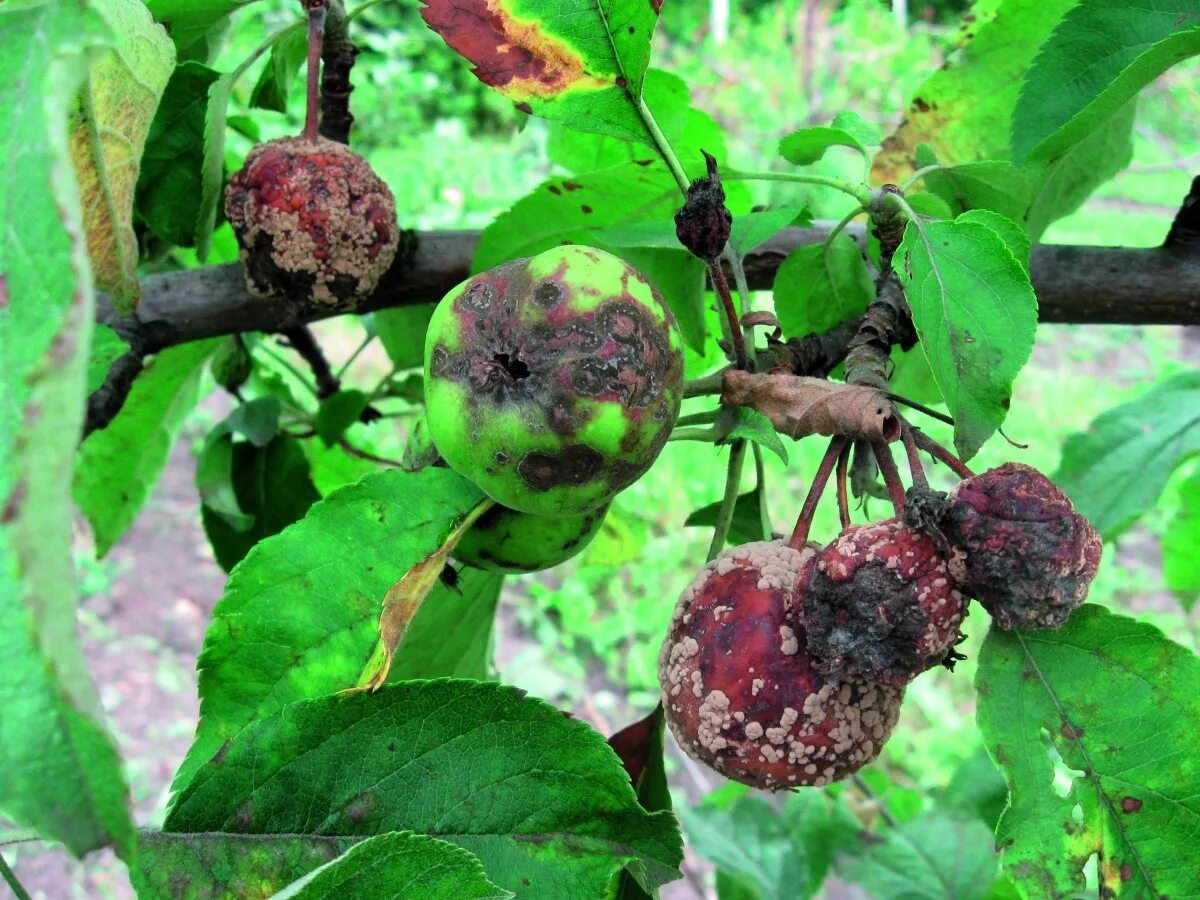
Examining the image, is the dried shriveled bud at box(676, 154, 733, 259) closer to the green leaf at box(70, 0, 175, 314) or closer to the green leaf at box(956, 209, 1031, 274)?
the green leaf at box(956, 209, 1031, 274)

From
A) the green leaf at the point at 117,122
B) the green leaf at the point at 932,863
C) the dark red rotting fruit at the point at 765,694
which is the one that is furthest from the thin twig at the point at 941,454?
the green leaf at the point at 932,863

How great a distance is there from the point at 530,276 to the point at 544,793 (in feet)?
1.16

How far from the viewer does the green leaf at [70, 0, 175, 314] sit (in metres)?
0.77

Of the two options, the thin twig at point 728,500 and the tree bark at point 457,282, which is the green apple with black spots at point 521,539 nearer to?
the thin twig at point 728,500

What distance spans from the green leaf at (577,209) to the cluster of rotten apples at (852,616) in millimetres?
415

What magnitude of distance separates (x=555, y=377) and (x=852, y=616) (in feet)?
0.83

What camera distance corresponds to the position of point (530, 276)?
721 mm

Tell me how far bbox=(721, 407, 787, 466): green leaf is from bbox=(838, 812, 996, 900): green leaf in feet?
3.28

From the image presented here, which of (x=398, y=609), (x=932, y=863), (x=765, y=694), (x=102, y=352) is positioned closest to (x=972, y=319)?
(x=765, y=694)

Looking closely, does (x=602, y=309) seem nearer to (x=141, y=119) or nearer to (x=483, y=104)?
(x=141, y=119)

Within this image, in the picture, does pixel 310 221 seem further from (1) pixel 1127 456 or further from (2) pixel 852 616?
(1) pixel 1127 456

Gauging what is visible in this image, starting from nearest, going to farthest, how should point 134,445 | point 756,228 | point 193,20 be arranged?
point 756,228, point 193,20, point 134,445

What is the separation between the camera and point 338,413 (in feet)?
4.53

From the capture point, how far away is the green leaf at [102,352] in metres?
1.06
